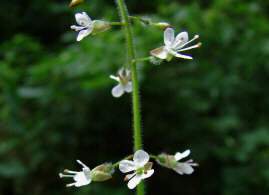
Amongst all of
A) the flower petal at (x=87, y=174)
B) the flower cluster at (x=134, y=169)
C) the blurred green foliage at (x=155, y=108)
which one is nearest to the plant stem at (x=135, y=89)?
the flower cluster at (x=134, y=169)

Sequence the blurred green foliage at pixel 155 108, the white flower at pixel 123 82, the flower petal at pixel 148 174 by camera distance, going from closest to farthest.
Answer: the flower petal at pixel 148 174, the white flower at pixel 123 82, the blurred green foliage at pixel 155 108

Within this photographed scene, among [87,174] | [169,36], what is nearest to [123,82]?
[169,36]

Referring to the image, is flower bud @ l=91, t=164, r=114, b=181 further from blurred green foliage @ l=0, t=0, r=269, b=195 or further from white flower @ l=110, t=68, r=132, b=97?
blurred green foliage @ l=0, t=0, r=269, b=195

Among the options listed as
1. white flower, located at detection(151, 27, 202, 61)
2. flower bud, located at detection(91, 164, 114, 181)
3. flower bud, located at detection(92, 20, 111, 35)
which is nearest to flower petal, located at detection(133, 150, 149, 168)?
flower bud, located at detection(91, 164, 114, 181)

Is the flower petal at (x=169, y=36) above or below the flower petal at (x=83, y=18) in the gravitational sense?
below

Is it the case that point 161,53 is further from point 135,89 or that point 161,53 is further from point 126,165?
point 126,165

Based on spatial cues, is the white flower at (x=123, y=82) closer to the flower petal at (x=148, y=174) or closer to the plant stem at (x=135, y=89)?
the plant stem at (x=135, y=89)
